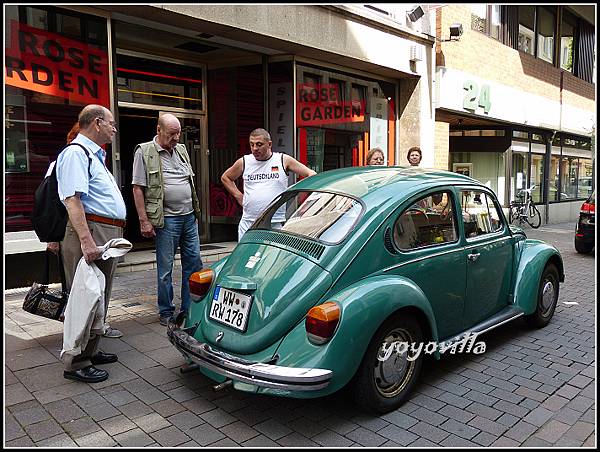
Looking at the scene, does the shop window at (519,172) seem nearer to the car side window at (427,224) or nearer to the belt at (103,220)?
the car side window at (427,224)

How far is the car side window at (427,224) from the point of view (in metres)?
3.82

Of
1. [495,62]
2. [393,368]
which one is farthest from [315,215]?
[495,62]

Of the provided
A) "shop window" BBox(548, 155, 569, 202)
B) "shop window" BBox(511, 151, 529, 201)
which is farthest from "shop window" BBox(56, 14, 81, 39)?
"shop window" BBox(548, 155, 569, 202)

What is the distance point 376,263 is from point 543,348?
2246 millimetres

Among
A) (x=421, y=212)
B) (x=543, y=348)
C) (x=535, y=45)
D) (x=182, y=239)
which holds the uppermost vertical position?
(x=535, y=45)

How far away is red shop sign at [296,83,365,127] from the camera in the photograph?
32.6 feet

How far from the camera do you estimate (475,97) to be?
1298 cm

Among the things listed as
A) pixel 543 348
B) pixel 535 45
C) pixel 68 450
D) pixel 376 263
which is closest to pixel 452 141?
pixel 535 45

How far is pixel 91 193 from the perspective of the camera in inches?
153

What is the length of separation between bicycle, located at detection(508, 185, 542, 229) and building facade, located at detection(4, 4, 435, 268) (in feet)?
16.7

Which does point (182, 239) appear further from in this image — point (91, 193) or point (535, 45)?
point (535, 45)

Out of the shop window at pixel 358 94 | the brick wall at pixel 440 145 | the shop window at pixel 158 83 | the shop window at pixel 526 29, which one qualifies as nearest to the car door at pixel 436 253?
the shop window at pixel 158 83

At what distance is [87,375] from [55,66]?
14.8 feet

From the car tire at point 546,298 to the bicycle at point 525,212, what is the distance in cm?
1043
